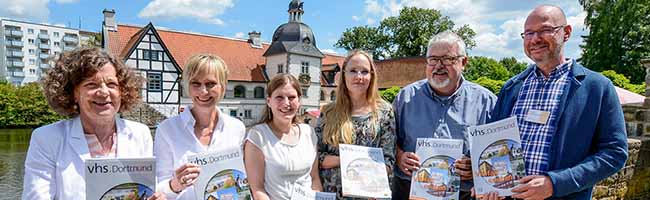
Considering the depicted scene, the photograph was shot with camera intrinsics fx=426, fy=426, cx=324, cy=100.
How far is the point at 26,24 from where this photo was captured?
263ft

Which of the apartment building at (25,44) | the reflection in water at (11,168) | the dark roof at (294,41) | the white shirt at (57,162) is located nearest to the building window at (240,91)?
the dark roof at (294,41)

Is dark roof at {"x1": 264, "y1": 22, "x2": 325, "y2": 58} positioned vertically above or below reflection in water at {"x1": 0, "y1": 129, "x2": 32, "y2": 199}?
above

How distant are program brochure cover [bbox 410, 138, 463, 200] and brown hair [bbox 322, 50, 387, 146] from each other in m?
0.48

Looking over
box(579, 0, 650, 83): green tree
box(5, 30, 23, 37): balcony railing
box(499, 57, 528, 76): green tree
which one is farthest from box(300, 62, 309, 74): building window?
box(5, 30, 23, 37): balcony railing

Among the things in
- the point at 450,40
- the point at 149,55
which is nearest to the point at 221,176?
the point at 450,40

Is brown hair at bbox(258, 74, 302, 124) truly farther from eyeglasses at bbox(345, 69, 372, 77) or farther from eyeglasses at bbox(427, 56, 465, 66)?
eyeglasses at bbox(427, 56, 465, 66)

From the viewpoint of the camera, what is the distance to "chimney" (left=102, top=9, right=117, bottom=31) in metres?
27.1

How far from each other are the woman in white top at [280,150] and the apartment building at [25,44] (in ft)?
280

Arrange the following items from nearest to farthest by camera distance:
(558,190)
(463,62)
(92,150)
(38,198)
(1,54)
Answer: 1. (38,198)
2. (92,150)
3. (558,190)
4. (463,62)
5. (1,54)

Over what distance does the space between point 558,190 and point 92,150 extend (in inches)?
93.5

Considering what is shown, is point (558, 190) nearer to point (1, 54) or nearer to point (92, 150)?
point (92, 150)

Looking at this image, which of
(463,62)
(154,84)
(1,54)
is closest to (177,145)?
(463,62)

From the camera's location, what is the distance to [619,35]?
86.4 ft

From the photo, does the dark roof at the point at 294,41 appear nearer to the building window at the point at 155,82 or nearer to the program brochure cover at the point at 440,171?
the building window at the point at 155,82
